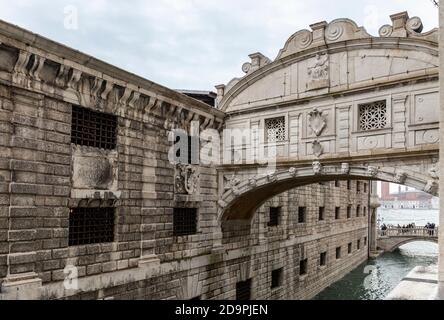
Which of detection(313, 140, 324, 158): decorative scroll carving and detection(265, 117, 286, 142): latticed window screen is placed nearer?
detection(313, 140, 324, 158): decorative scroll carving

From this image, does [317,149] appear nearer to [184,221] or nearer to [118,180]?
[184,221]

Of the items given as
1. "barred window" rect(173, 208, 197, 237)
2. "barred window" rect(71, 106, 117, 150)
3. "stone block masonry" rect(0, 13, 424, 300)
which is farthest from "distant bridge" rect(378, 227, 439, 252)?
"barred window" rect(71, 106, 117, 150)

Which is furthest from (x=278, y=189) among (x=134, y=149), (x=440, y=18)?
(x=440, y=18)

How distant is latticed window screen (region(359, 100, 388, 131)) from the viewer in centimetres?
1086

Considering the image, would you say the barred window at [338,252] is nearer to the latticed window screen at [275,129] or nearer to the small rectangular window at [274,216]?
the small rectangular window at [274,216]

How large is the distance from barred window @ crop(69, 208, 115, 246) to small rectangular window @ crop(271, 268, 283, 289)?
33.6 feet

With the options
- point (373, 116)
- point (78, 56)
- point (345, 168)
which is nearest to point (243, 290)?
point (345, 168)

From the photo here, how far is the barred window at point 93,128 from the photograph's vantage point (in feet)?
29.7

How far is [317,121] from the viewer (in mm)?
11711

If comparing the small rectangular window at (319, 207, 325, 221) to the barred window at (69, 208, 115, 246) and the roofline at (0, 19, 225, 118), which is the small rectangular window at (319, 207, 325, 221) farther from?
the barred window at (69, 208, 115, 246)

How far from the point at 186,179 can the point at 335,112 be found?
5.16 meters

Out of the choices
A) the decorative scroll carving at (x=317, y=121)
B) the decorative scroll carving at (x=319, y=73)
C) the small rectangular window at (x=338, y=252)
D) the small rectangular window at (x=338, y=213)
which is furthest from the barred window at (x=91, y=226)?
the small rectangular window at (x=338, y=252)

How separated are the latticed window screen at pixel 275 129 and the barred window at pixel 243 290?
6382mm
